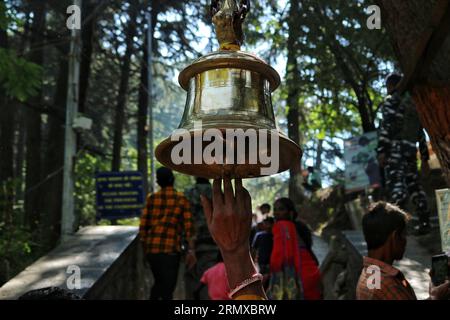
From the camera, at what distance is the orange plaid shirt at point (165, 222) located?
572 centimetres

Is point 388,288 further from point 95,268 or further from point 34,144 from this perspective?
point 34,144

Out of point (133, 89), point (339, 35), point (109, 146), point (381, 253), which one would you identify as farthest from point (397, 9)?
point (109, 146)

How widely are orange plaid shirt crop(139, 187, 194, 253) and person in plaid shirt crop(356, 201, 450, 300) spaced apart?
119 inches

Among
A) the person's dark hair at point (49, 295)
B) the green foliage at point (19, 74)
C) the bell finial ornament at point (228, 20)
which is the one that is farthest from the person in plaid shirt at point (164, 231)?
the bell finial ornament at point (228, 20)

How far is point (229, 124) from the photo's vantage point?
182 cm

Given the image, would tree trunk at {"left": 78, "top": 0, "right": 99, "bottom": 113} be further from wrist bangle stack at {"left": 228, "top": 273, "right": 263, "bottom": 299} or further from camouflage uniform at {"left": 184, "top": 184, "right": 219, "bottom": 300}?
wrist bangle stack at {"left": 228, "top": 273, "right": 263, "bottom": 299}

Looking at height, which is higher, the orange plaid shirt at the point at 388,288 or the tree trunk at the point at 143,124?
the tree trunk at the point at 143,124

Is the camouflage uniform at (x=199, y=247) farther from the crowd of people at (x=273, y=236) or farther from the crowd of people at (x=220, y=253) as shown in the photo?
the crowd of people at (x=220, y=253)

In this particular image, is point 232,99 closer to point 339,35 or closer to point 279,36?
point 339,35

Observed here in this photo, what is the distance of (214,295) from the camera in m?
5.35

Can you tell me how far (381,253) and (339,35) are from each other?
29.8 feet

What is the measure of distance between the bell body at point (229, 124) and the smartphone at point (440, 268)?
4.03 ft

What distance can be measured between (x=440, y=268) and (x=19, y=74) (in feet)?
21.0

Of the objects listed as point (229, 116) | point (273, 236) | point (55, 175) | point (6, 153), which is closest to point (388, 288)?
point (229, 116)
